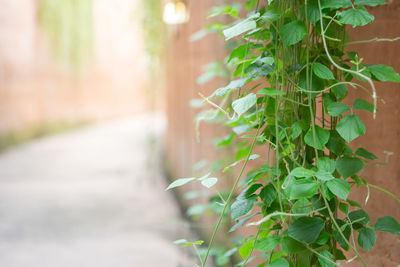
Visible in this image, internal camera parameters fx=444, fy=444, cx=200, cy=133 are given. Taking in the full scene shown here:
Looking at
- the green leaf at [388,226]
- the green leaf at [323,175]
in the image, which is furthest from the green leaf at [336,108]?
the green leaf at [388,226]

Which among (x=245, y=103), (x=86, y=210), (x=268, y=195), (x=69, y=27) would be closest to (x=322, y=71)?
(x=245, y=103)

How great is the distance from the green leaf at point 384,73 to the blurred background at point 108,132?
172 mm

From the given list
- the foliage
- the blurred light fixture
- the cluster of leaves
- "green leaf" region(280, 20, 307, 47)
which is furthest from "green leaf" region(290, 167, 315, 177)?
the foliage

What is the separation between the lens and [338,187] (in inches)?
30.4

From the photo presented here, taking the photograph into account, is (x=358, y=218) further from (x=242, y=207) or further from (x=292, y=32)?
(x=292, y=32)

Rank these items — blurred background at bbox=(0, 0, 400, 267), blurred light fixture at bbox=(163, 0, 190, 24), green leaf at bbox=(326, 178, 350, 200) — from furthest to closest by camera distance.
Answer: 1. blurred light fixture at bbox=(163, 0, 190, 24)
2. blurred background at bbox=(0, 0, 400, 267)
3. green leaf at bbox=(326, 178, 350, 200)

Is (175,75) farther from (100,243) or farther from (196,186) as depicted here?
(100,243)

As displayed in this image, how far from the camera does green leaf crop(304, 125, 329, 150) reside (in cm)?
85

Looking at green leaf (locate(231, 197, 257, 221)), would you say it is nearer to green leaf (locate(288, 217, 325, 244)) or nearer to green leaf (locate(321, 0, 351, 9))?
green leaf (locate(288, 217, 325, 244))

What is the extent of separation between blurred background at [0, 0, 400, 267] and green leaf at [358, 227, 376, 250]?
0.50 ft

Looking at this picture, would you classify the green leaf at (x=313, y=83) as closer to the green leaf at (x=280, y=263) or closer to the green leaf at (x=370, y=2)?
the green leaf at (x=370, y=2)

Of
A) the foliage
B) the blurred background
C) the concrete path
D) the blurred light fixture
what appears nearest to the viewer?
the blurred background

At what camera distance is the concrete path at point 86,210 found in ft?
9.29

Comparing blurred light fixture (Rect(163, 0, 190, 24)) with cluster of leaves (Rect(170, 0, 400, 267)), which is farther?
blurred light fixture (Rect(163, 0, 190, 24))
